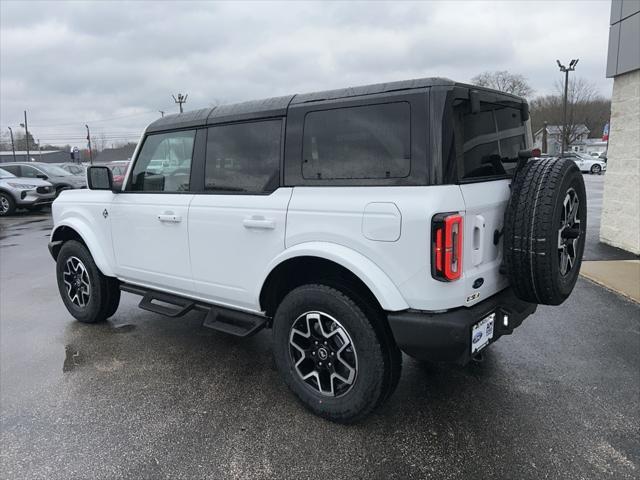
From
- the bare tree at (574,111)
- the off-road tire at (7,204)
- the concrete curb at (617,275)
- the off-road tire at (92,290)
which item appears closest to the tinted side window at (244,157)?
the off-road tire at (92,290)

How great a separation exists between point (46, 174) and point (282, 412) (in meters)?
16.7

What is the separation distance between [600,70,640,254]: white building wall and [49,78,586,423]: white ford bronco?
4.66 meters

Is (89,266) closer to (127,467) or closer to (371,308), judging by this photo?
(127,467)

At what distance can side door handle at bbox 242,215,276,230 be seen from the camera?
Result: 3.00 metres

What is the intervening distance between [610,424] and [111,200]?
4070 mm

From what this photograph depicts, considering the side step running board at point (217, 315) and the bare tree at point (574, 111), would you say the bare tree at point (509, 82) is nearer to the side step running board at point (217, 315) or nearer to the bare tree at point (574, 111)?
the bare tree at point (574, 111)

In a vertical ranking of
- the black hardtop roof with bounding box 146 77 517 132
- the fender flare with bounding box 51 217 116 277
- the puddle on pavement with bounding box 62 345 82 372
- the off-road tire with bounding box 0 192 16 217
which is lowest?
the puddle on pavement with bounding box 62 345 82 372

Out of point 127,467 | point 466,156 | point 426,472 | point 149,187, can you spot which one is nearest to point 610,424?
point 426,472

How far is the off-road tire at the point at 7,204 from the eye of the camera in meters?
14.8

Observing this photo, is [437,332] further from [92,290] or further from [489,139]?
[92,290]

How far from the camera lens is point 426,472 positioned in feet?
8.02

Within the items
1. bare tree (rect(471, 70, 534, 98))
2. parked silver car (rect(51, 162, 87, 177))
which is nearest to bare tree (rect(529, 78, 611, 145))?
bare tree (rect(471, 70, 534, 98))

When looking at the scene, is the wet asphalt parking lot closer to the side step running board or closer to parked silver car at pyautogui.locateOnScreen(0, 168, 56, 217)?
the side step running board

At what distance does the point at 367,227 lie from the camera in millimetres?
2570
